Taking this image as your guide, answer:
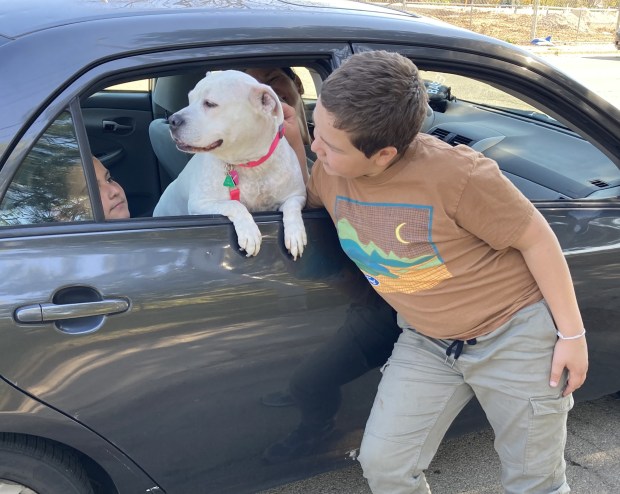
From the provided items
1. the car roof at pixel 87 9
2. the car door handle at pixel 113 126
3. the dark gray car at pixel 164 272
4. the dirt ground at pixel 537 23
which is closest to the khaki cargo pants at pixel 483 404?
the dark gray car at pixel 164 272

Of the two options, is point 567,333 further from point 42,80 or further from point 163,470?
point 42,80

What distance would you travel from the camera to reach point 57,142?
1.69m

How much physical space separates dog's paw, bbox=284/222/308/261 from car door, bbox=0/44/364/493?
26 mm

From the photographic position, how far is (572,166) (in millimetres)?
2705

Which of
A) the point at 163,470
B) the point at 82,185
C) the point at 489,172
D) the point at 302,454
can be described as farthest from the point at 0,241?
the point at 489,172

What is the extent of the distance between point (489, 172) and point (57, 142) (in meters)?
1.14

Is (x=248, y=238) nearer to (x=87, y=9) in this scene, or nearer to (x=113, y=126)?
(x=87, y=9)

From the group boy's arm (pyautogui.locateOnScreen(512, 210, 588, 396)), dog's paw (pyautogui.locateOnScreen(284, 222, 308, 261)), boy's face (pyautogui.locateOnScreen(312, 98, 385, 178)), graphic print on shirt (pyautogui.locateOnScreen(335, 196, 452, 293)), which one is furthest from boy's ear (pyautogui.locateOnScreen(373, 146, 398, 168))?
boy's arm (pyautogui.locateOnScreen(512, 210, 588, 396))

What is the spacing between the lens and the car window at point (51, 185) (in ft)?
5.46

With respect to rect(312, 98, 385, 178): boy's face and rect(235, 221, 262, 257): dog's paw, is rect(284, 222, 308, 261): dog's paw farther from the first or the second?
rect(312, 98, 385, 178): boy's face

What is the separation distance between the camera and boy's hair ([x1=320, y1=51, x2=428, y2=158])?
1.69 m

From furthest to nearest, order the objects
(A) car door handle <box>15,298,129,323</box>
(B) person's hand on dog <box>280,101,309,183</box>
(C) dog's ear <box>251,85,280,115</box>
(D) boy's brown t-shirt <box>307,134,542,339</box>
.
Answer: (B) person's hand on dog <box>280,101,309,183</box>, (C) dog's ear <box>251,85,280,115</box>, (D) boy's brown t-shirt <box>307,134,542,339</box>, (A) car door handle <box>15,298,129,323</box>

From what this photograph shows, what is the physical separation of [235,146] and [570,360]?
123 cm

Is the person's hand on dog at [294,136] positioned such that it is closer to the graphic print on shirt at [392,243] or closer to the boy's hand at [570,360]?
the graphic print on shirt at [392,243]
